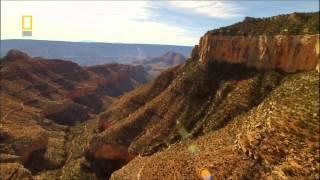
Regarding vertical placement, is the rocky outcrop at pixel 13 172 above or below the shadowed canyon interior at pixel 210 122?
below

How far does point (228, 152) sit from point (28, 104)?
267 feet

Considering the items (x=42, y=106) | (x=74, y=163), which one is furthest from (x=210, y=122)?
(x=42, y=106)

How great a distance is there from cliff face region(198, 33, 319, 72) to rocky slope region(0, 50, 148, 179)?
3516 centimetres

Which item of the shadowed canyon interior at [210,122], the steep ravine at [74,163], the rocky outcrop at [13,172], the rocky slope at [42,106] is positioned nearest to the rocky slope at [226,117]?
the shadowed canyon interior at [210,122]

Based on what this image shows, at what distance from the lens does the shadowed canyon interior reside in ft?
135

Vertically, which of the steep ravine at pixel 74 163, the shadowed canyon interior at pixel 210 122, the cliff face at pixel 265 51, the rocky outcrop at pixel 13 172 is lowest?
the steep ravine at pixel 74 163

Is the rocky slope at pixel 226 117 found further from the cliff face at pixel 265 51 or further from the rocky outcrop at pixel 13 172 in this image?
the rocky outcrop at pixel 13 172

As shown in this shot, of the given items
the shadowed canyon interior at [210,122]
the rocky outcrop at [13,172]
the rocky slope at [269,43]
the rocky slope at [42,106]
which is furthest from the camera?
the rocky slope at [42,106]

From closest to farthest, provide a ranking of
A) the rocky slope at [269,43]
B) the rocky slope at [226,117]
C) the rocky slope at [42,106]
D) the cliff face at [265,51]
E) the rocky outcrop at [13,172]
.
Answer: the rocky slope at [226,117] → the cliff face at [265,51] → the rocky slope at [269,43] → the rocky outcrop at [13,172] → the rocky slope at [42,106]

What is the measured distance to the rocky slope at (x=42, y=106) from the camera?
84.0 metres

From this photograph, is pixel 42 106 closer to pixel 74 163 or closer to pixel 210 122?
pixel 74 163

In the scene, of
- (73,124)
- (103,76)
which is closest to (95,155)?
(73,124)

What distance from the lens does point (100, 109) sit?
151 m

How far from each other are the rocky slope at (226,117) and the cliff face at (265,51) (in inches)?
5.7
